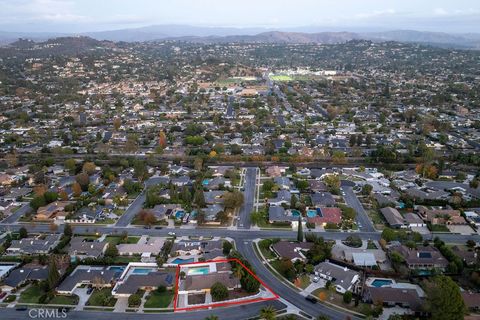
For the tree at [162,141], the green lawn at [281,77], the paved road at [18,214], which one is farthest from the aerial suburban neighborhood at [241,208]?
the green lawn at [281,77]

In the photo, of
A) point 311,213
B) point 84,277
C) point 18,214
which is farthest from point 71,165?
point 311,213

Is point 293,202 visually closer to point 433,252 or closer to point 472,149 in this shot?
point 433,252

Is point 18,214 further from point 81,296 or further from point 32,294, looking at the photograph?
point 81,296

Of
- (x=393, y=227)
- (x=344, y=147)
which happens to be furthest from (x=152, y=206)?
(x=344, y=147)

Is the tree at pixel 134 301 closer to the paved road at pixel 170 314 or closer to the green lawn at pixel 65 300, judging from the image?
the paved road at pixel 170 314

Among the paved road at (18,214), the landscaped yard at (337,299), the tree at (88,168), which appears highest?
the tree at (88,168)

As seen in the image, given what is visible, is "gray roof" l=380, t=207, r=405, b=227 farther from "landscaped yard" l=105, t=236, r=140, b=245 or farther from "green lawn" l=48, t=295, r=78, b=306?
"green lawn" l=48, t=295, r=78, b=306
